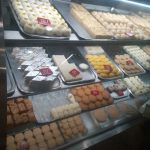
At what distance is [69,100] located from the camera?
9.07ft

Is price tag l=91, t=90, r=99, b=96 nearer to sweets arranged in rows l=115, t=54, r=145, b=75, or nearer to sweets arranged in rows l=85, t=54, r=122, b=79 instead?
sweets arranged in rows l=85, t=54, r=122, b=79

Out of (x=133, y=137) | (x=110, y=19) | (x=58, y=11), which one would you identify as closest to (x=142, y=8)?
(x=110, y=19)

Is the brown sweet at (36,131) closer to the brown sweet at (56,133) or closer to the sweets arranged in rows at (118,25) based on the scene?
the brown sweet at (56,133)

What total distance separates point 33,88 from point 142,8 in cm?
156

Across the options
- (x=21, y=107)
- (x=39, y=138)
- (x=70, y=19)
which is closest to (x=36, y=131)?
(x=39, y=138)

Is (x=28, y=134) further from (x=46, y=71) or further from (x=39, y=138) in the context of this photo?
(x=46, y=71)

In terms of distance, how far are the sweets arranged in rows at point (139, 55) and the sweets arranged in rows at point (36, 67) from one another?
1.46m

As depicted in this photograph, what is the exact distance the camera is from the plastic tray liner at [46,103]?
2.38 metres

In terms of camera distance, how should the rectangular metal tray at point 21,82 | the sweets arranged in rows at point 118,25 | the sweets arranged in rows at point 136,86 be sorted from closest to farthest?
the rectangular metal tray at point 21,82
the sweets arranged in rows at point 118,25
the sweets arranged in rows at point 136,86

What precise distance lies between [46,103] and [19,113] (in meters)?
0.42

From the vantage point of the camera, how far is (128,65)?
3021mm

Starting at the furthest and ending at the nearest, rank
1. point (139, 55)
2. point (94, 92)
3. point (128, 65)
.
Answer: point (139, 55) → point (128, 65) → point (94, 92)

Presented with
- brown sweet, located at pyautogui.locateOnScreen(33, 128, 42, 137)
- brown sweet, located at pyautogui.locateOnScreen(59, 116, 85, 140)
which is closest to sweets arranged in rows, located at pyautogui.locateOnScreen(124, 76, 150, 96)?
brown sweet, located at pyautogui.locateOnScreen(59, 116, 85, 140)

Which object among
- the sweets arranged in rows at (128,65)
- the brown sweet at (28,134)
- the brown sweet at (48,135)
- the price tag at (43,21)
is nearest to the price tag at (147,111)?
the sweets arranged in rows at (128,65)
